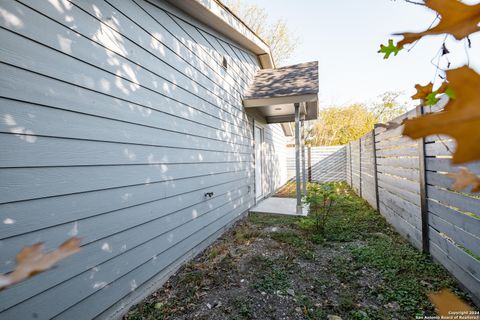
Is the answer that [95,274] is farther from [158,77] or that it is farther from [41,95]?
[158,77]

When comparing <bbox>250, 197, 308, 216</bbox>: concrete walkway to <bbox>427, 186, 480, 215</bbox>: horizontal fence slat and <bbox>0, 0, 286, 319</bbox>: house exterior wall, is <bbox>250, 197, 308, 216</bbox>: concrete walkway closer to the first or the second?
<bbox>0, 0, 286, 319</bbox>: house exterior wall

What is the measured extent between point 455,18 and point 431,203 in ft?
10.3

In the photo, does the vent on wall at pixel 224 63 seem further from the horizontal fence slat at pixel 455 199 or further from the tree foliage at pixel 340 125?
the tree foliage at pixel 340 125

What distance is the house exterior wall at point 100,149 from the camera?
1.51 meters

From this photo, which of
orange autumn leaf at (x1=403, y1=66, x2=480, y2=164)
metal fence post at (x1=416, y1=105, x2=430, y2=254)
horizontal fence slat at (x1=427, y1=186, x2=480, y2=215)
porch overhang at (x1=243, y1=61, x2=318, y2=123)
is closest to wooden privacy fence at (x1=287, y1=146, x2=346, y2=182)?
porch overhang at (x1=243, y1=61, x2=318, y2=123)

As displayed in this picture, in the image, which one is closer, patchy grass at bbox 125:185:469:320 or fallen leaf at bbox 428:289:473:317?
fallen leaf at bbox 428:289:473:317

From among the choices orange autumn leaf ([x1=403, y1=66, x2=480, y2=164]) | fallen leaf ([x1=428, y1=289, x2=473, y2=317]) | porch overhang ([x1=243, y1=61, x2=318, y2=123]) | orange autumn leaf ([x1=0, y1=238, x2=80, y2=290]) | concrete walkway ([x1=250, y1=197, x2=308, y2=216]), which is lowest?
concrete walkway ([x1=250, y1=197, x2=308, y2=216])

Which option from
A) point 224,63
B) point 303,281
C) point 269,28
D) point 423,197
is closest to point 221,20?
point 224,63

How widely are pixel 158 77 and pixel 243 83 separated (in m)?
3.22

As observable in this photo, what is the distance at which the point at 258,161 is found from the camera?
23.0 ft

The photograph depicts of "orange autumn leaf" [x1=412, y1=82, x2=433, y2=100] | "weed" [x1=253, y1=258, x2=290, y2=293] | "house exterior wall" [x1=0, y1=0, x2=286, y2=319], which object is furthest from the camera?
"weed" [x1=253, y1=258, x2=290, y2=293]

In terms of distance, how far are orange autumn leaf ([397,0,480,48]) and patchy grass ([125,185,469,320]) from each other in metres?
2.35

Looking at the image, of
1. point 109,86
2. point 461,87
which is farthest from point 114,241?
point 461,87

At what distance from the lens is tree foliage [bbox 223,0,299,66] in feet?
42.0
